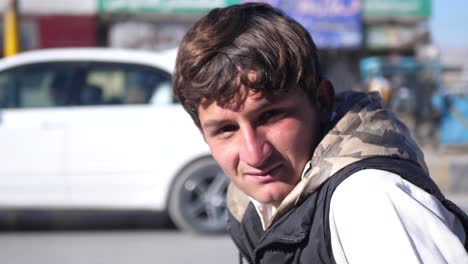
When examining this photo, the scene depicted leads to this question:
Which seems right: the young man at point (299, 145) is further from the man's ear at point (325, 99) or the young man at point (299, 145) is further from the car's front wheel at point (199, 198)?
the car's front wheel at point (199, 198)

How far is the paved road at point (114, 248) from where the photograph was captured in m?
6.11

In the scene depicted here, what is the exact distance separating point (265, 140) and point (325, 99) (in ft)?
0.61

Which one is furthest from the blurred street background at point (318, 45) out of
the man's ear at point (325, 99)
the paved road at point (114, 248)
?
the man's ear at point (325, 99)

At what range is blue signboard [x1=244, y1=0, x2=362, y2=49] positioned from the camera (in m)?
16.7

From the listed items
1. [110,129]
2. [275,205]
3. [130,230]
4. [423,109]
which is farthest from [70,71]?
[423,109]

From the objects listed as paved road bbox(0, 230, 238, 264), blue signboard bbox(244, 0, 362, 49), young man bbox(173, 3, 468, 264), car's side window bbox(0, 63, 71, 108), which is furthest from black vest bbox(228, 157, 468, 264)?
blue signboard bbox(244, 0, 362, 49)

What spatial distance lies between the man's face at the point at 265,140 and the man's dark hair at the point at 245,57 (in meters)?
0.02

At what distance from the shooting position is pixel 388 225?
102 centimetres

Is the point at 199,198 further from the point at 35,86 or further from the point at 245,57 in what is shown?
the point at 245,57

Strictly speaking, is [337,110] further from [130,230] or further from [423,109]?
[423,109]

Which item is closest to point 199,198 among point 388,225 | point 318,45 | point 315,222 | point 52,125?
point 52,125

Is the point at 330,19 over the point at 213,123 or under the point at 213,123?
under

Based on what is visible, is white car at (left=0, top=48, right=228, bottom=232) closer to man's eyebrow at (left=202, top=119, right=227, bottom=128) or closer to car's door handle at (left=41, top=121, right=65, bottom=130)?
car's door handle at (left=41, top=121, right=65, bottom=130)

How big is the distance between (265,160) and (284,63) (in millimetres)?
153
